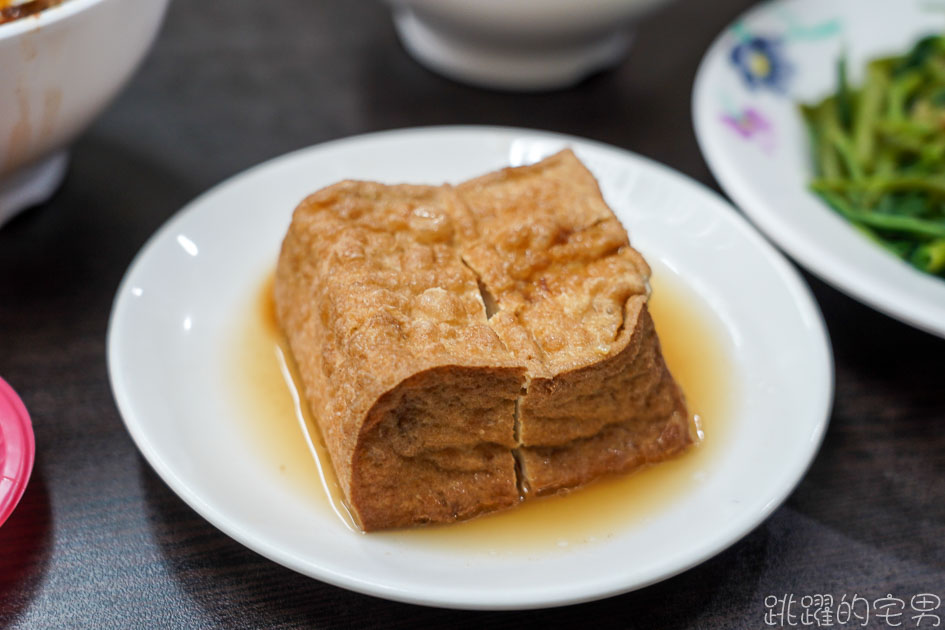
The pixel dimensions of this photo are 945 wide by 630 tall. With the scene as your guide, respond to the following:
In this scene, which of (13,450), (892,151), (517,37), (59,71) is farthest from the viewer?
(517,37)

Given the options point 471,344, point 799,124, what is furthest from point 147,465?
point 799,124

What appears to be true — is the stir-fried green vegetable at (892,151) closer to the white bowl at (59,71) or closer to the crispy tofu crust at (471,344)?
the crispy tofu crust at (471,344)

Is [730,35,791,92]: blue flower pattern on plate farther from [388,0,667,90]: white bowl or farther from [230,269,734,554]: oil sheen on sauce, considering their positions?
[230,269,734,554]: oil sheen on sauce

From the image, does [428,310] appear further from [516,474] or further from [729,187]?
[729,187]

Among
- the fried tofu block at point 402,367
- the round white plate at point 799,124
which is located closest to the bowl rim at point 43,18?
the fried tofu block at point 402,367

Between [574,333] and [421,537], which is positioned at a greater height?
[574,333]

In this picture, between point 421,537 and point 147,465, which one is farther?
point 147,465

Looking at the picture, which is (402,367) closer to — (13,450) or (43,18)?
(13,450)
